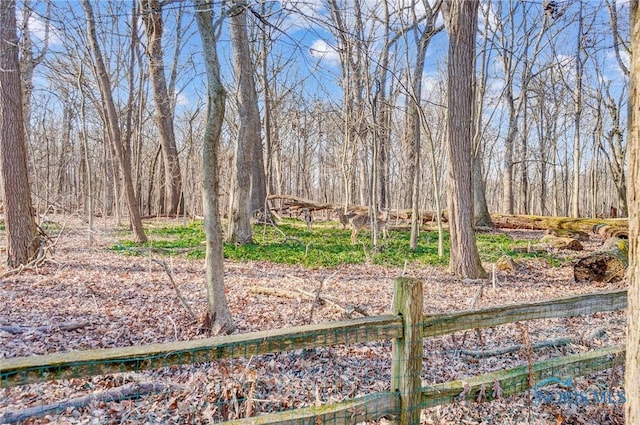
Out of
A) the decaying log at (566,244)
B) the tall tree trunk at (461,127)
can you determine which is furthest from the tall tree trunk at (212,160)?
the decaying log at (566,244)

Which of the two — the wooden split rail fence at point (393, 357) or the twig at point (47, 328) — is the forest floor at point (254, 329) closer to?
the twig at point (47, 328)

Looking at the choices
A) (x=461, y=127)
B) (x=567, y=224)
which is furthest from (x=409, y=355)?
(x=567, y=224)

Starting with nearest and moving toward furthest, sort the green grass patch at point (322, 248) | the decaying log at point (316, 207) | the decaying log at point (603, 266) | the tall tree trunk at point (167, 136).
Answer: the decaying log at point (603, 266) < the green grass patch at point (322, 248) < the decaying log at point (316, 207) < the tall tree trunk at point (167, 136)

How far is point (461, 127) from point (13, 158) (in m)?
8.87

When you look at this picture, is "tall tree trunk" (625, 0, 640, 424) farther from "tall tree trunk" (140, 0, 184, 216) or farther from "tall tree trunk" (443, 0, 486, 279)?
"tall tree trunk" (140, 0, 184, 216)

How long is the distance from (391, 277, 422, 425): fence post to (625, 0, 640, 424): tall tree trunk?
1.09 meters

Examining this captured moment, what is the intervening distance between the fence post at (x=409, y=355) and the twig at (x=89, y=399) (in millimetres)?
2054

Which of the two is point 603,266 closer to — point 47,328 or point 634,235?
point 634,235

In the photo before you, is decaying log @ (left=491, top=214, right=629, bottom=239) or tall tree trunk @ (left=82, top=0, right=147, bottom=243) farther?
decaying log @ (left=491, top=214, right=629, bottom=239)

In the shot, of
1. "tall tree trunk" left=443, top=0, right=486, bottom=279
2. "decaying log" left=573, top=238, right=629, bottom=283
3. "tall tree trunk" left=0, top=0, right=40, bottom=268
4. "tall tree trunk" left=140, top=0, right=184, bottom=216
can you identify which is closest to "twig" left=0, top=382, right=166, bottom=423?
"tall tree trunk" left=0, top=0, right=40, bottom=268

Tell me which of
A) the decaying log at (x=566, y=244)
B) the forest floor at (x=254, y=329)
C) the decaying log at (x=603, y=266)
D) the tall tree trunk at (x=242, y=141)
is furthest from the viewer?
the decaying log at (x=566, y=244)

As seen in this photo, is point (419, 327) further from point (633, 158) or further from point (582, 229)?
point (582, 229)

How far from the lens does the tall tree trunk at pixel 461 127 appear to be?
307 inches

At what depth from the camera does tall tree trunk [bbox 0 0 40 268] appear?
7.29 metres
